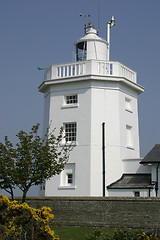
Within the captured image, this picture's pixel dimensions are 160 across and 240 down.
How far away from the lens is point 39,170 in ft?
57.5

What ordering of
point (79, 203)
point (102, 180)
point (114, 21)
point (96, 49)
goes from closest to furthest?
1. point (79, 203)
2. point (102, 180)
3. point (96, 49)
4. point (114, 21)

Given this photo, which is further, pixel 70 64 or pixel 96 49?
pixel 96 49

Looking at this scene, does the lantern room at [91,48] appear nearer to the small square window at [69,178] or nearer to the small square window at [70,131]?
the small square window at [70,131]

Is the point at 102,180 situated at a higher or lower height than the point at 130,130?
lower

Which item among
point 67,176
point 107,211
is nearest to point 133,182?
point 67,176

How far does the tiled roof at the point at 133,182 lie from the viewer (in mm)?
21578

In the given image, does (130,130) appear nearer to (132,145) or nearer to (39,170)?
(132,145)

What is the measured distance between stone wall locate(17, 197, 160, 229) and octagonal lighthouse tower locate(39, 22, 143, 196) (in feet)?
Answer: 16.4

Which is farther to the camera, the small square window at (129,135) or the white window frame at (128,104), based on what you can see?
the white window frame at (128,104)

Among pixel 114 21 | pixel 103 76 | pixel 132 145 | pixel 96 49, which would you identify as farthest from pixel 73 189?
pixel 114 21

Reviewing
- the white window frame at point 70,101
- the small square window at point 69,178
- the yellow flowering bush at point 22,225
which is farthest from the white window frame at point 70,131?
the yellow flowering bush at point 22,225

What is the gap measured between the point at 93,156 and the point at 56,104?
4.65 m

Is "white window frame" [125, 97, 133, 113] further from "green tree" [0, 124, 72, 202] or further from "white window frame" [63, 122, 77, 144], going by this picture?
"green tree" [0, 124, 72, 202]

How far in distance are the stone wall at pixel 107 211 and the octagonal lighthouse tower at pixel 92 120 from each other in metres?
5.00
